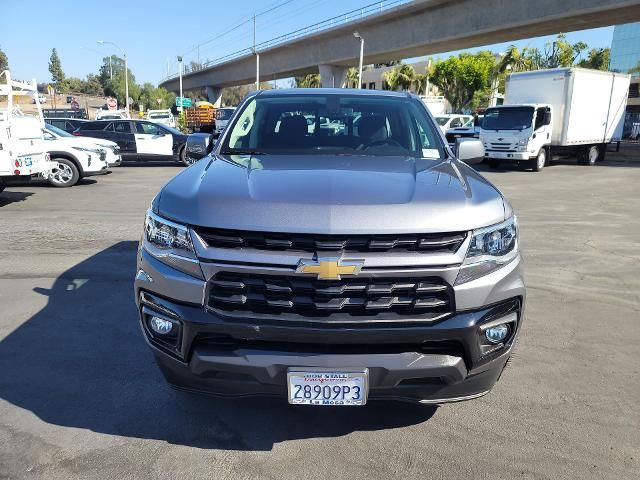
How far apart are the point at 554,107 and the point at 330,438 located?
20.6 m

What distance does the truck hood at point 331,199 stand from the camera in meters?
2.42

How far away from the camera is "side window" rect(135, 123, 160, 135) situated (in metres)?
18.5

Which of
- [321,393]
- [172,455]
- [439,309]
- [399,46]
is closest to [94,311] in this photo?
[172,455]

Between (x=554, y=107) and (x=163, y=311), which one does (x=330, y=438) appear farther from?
(x=554, y=107)

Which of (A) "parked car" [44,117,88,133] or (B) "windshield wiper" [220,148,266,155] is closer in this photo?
(B) "windshield wiper" [220,148,266,155]

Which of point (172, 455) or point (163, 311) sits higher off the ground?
point (163, 311)

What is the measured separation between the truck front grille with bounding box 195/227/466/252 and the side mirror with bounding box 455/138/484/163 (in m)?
1.75

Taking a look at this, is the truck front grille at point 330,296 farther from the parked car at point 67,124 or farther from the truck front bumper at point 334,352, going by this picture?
the parked car at point 67,124

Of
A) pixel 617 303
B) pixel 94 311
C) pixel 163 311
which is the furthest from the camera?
pixel 617 303

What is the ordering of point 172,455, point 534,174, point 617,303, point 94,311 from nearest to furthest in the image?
point 172,455
point 94,311
point 617,303
point 534,174

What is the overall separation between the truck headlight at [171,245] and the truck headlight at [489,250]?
1256mm

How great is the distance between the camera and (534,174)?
19.1m

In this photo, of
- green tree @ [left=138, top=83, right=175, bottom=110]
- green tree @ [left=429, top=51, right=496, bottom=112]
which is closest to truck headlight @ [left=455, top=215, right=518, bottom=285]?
green tree @ [left=429, top=51, right=496, bottom=112]

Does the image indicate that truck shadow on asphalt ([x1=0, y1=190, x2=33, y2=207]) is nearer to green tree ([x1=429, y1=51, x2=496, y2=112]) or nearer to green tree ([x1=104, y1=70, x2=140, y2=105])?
green tree ([x1=429, y1=51, x2=496, y2=112])
